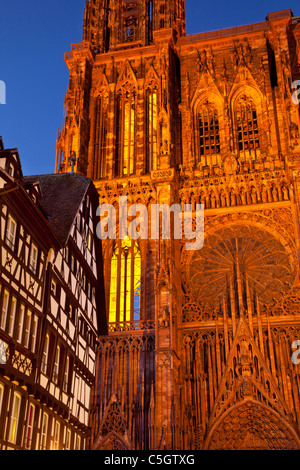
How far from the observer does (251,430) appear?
92.3 feet

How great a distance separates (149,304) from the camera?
30438 millimetres

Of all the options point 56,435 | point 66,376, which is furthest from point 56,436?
point 66,376

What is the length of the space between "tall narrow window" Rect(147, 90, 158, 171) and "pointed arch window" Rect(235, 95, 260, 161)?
454cm

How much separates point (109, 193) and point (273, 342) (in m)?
11.5

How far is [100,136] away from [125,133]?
1.45m

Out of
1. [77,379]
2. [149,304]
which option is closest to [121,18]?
[149,304]

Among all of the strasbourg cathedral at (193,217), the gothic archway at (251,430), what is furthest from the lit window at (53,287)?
the gothic archway at (251,430)

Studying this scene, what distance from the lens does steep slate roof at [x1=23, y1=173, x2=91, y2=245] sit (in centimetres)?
2252

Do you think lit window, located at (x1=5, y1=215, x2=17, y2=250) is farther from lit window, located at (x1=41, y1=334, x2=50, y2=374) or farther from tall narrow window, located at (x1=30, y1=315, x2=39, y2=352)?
lit window, located at (x1=41, y1=334, x2=50, y2=374)

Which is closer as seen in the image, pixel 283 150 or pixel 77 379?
pixel 77 379

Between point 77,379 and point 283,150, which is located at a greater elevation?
point 283,150

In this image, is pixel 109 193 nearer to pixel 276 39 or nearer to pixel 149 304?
pixel 149 304

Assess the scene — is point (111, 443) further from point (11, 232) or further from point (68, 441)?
point (11, 232)
